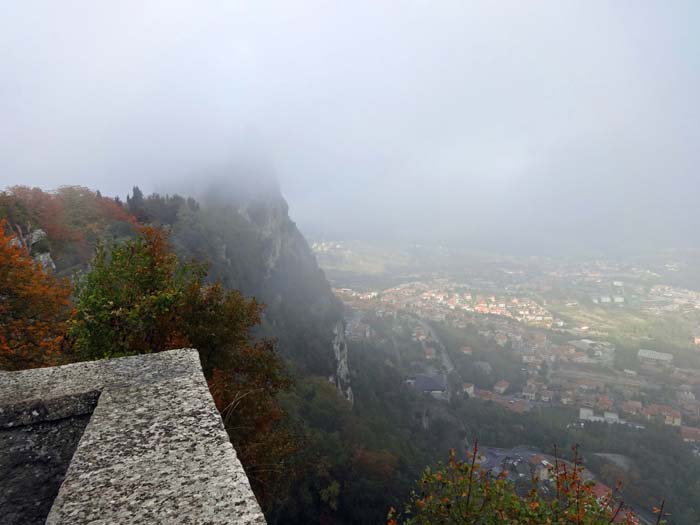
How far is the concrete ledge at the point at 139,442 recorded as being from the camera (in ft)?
7.34

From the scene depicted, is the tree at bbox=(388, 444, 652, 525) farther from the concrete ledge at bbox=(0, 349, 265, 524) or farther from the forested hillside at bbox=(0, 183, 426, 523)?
the forested hillside at bbox=(0, 183, 426, 523)

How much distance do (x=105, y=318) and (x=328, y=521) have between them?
23224mm

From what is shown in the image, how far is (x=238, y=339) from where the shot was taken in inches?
404

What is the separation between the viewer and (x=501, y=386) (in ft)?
240

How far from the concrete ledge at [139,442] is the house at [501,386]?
76.0 metres

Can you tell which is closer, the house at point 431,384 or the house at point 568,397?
the house at point 568,397

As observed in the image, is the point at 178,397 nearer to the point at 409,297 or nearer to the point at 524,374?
the point at 524,374

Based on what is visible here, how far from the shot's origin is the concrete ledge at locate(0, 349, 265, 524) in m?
2.24

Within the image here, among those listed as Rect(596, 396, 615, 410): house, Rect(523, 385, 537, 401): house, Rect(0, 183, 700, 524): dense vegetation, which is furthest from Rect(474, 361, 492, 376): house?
Rect(596, 396, 615, 410): house

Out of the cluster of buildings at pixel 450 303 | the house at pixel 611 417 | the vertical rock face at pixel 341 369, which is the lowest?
the house at pixel 611 417

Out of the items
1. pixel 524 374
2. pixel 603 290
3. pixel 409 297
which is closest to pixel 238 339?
pixel 524 374

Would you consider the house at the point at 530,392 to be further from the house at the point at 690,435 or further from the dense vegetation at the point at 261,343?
the house at the point at 690,435

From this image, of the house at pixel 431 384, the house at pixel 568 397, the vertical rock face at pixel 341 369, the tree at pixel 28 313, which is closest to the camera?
the tree at pixel 28 313

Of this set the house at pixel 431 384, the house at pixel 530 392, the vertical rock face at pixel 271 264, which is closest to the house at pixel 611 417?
the house at pixel 530 392
